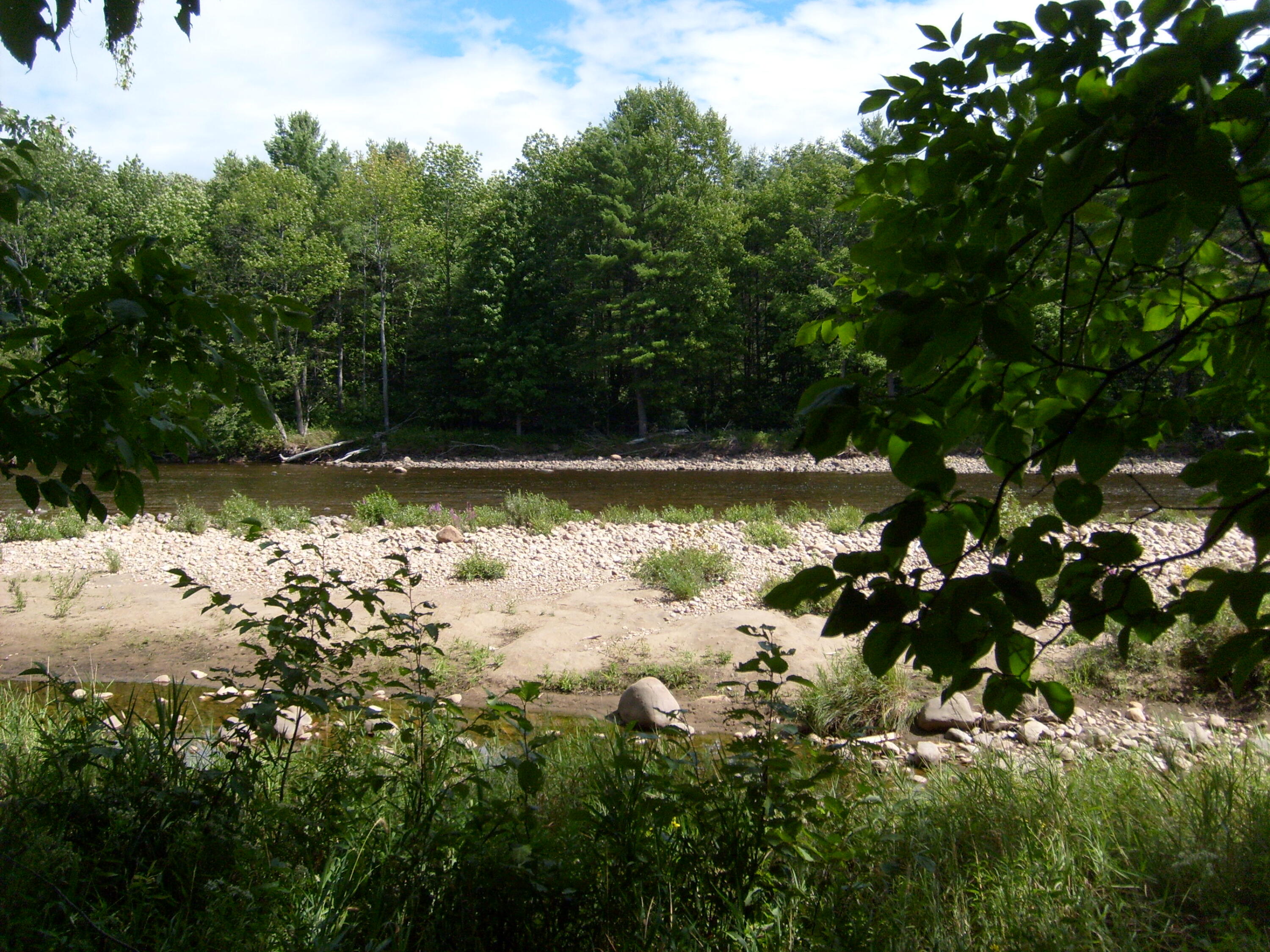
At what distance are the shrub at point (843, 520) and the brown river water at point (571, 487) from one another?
0.51m

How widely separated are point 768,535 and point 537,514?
4351 mm

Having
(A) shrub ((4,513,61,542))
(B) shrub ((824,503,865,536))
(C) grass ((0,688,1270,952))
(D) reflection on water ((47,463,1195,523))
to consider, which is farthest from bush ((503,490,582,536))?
(C) grass ((0,688,1270,952))

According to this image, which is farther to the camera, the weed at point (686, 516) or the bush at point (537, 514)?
the weed at point (686, 516)

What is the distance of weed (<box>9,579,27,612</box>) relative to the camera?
28.7 feet

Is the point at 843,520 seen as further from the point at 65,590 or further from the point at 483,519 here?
the point at 65,590

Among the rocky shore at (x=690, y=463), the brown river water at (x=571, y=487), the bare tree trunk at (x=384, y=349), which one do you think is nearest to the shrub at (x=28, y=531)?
the brown river water at (x=571, y=487)

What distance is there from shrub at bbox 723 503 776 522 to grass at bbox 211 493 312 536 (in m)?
7.53

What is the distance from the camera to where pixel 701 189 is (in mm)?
31500

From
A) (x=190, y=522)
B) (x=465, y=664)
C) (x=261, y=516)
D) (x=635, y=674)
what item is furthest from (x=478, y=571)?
(x=190, y=522)

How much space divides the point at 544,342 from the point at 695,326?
253 inches

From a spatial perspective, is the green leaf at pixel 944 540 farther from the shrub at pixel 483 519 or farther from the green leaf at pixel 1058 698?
the shrub at pixel 483 519

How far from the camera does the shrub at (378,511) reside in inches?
557

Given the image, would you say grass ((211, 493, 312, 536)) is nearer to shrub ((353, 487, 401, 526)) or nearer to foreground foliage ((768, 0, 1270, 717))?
shrub ((353, 487, 401, 526))

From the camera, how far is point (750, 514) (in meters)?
14.6
